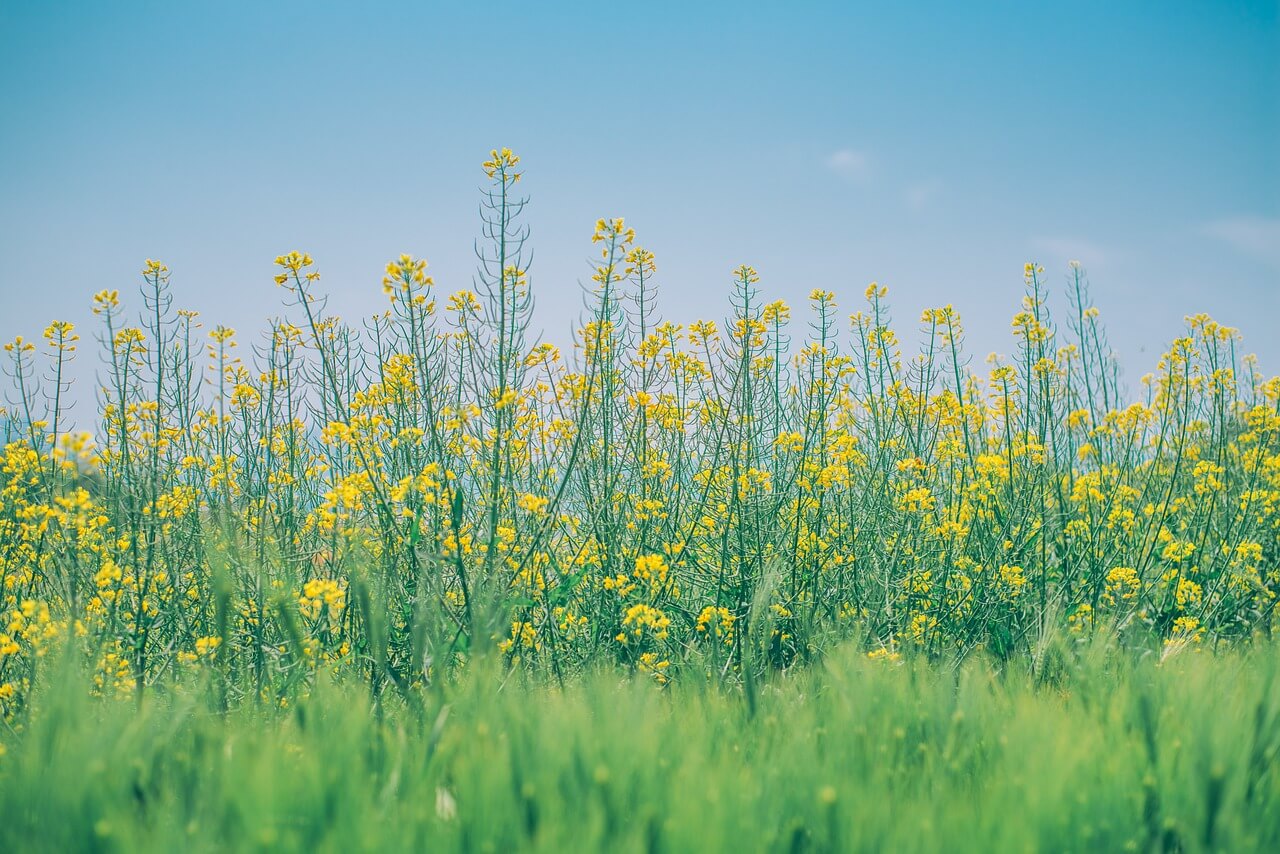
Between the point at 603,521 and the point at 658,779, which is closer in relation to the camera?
the point at 658,779

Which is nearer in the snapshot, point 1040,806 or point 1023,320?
point 1040,806

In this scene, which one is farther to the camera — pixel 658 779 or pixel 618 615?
pixel 618 615

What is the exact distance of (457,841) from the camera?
3.77ft

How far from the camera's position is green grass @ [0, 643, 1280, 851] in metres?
1.15

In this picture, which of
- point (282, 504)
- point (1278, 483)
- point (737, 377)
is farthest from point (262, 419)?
point (1278, 483)

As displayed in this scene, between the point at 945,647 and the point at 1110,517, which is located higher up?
the point at 1110,517

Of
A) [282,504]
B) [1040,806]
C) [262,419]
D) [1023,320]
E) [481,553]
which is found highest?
[1023,320]

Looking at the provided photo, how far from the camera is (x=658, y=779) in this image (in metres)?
1.32

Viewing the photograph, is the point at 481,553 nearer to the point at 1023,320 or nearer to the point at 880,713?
the point at 880,713

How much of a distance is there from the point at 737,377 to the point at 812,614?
45.6 inches

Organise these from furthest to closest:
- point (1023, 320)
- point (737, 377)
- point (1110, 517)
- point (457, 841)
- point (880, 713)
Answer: point (1110, 517) < point (1023, 320) < point (737, 377) < point (880, 713) < point (457, 841)

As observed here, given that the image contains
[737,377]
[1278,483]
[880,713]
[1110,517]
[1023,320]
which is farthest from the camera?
[1278,483]

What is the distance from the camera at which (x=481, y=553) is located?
3.70m

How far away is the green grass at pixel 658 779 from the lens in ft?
3.78
